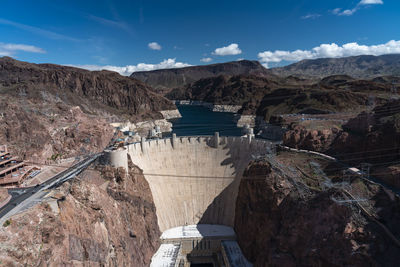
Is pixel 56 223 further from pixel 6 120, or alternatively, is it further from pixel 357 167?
pixel 6 120

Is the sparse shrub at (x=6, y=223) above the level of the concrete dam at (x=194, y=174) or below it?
above

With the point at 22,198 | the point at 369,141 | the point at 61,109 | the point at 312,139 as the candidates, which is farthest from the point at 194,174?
the point at 61,109

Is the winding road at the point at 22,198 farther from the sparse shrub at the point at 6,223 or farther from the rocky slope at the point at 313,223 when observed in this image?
the rocky slope at the point at 313,223

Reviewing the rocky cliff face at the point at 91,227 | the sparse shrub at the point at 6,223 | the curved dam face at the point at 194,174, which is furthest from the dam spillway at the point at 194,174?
the sparse shrub at the point at 6,223

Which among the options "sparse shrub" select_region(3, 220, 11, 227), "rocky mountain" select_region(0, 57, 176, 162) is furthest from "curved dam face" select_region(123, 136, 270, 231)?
"sparse shrub" select_region(3, 220, 11, 227)

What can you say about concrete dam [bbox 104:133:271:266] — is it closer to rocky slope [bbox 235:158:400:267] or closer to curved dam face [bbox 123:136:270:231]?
curved dam face [bbox 123:136:270:231]

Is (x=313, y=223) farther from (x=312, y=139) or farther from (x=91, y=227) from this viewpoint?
(x=91, y=227)

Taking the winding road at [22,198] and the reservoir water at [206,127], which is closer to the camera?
the winding road at [22,198]
